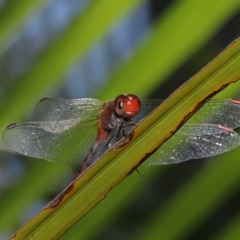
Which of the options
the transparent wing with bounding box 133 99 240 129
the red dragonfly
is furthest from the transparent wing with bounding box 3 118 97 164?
the transparent wing with bounding box 133 99 240 129

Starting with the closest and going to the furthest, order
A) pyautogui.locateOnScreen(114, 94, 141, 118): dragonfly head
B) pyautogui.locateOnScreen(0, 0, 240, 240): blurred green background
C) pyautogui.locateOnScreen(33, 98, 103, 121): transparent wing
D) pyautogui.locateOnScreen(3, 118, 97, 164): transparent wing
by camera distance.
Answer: pyautogui.locateOnScreen(0, 0, 240, 240): blurred green background
pyautogui.locateOnScreen(114, 94, 141, 118): dragonfly head
pyautogui.locateOnScreen(3, 118, 97, 164): transparent wing
pyautogui.locateOnScreen(33, 98, 103, 121): transparent wing

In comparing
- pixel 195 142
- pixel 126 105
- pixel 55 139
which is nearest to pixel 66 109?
pixel 55 139

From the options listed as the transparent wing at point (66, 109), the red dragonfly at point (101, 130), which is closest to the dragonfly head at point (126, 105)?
the red dragonfly at point (101, 130)

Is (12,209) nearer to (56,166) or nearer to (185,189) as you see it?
(56,166)

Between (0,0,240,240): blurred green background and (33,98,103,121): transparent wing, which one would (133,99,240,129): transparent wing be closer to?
(0,0,240,240): blurred green background

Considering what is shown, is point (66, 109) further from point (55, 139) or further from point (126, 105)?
point (126, 105)

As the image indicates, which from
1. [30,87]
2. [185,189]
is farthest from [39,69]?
[185,189]

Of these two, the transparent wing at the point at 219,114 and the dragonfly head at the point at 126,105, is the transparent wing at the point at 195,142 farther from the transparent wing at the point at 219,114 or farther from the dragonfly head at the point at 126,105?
the dragonfly head at the point at 126,105
